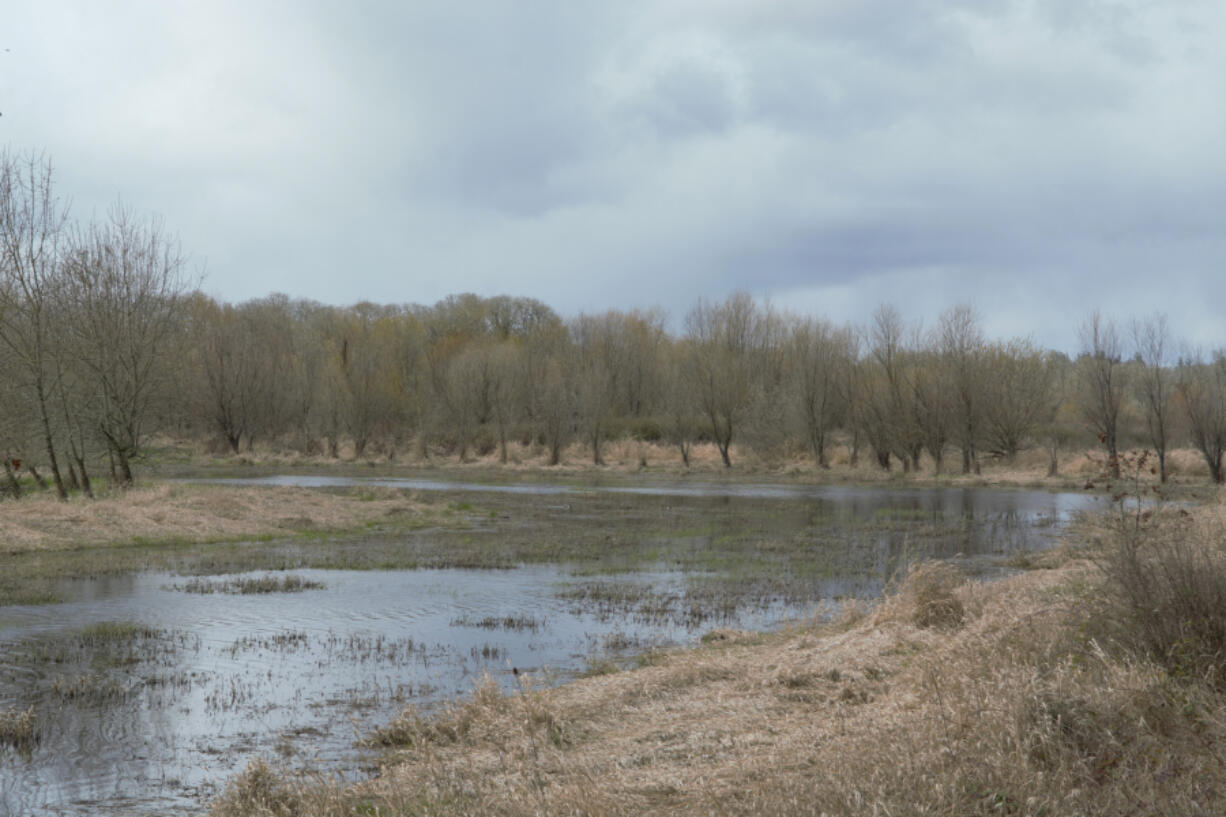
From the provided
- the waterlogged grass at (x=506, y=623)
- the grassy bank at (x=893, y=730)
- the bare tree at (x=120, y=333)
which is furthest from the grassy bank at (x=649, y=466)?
the grassy bank at (x=893, y=730)

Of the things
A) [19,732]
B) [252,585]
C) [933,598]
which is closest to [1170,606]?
[933,598]

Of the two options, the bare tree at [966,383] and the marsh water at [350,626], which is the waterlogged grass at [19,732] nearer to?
the marsh water at [350,626]

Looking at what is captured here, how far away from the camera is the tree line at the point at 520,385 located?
3123 centimetres

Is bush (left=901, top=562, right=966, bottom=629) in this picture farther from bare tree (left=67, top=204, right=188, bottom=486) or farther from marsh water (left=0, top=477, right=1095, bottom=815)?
bare tree (left=67, top=204, right=188, bottom=486)

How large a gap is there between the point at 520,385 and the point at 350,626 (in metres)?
60.4

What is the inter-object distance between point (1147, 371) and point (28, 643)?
181ft

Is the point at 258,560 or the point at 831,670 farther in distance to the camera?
the point at 258,560

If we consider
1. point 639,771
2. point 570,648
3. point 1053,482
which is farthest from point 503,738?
point 1053,482

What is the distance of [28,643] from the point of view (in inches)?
494

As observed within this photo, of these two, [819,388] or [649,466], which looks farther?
[649,466]

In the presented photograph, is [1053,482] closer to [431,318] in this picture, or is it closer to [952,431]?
[952,431]

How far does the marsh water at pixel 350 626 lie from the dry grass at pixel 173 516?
2258mm

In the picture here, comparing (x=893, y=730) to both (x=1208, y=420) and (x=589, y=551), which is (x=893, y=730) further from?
(x=1208, y=420)

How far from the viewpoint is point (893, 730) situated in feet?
20.9
